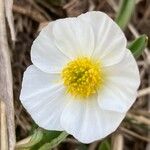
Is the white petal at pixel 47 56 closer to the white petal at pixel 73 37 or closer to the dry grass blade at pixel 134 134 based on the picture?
the white petal at pixel 73 37

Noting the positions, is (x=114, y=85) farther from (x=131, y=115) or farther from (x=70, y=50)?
(x=131, y=115)

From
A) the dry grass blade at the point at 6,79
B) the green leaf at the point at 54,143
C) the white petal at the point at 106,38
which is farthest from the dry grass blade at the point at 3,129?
the white petal at the point at 106,38

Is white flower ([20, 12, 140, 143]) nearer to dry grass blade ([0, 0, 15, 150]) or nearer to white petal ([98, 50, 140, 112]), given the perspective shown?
white petal ([98, 50, 140, 112])

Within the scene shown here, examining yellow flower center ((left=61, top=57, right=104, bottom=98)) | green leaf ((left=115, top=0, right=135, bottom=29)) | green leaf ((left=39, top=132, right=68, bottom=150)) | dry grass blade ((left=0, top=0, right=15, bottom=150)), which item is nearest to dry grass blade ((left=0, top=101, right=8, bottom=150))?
dry grass blade ((left=0, top=0, right=15, bottom=150))

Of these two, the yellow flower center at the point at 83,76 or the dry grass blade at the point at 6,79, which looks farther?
the dry grass blade at the point at 6,79

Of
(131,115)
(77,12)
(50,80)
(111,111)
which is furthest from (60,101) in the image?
(77,12)
